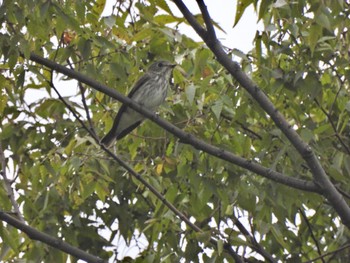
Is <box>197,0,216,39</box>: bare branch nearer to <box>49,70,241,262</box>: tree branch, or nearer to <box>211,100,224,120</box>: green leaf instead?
<box>211,100,224,120</box>: green leaf

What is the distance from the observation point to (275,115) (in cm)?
433

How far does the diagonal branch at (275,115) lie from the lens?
411 centimetres

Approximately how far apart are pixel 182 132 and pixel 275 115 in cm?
50

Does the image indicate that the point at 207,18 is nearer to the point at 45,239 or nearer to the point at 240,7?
the point at 240,7

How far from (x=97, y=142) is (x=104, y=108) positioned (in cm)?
43

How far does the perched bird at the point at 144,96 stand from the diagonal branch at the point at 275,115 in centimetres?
91

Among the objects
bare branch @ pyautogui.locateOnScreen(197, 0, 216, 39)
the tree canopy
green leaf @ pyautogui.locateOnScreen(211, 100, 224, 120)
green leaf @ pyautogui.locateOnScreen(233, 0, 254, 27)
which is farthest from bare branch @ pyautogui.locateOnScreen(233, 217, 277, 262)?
green leaf @ pyautogui.locateOnScreen(233, 0, 254, 27)

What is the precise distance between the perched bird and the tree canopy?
0.45ft

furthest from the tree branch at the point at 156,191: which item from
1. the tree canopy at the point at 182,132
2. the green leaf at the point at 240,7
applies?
the green leaf at the point at 240,7

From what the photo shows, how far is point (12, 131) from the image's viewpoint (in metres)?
5.08

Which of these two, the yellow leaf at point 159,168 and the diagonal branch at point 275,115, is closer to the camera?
the diagonal branch at point 275,115

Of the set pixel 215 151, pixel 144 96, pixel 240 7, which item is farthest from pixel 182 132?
pixel 144 96

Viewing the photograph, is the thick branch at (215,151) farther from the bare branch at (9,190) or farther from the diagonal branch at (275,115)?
the bare branch at (9,190)

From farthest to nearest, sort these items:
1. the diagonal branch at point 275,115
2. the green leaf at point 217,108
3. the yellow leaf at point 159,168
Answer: the yellow leaf at point 159,168 → the green leaf at point 217,108 → the diagonal branch at point 275,115
